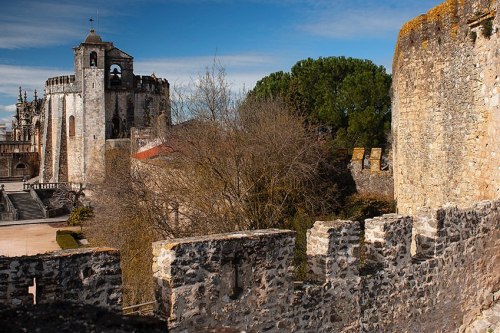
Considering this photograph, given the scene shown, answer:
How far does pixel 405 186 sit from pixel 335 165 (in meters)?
9.33

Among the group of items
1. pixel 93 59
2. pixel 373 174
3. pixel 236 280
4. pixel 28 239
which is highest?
pixel 93 59

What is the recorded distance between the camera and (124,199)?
1792 centimetres

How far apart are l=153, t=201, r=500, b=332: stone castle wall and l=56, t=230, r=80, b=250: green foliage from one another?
2044 cm

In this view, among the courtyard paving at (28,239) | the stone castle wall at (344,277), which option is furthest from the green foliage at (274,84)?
the stone castle wall at (344,277)

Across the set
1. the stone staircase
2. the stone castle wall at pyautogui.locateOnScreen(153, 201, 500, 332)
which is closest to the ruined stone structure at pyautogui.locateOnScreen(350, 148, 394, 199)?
the stone castle wall at pyautogui.locateOnScreen(153, 201, 500, 332)

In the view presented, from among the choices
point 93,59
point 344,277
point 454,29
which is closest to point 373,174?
point 454,29

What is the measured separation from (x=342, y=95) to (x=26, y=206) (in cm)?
2528

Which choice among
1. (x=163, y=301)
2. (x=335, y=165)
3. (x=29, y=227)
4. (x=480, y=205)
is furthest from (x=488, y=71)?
(x=29, y=227)

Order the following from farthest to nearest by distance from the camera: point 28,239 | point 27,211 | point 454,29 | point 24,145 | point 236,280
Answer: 1. point 24,145
2. point 27,211
3. point 28,239
4. point 454,29
5. point 236,280

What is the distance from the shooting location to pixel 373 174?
71.0 ft

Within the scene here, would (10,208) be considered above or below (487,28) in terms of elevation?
below

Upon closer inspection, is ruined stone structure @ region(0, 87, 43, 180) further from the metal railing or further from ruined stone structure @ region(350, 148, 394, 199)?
ruined stone structure @ region(350, 148, 394, 199)

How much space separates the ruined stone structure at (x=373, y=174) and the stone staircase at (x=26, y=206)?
25569mm

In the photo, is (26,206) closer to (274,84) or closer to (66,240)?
(66,240)
